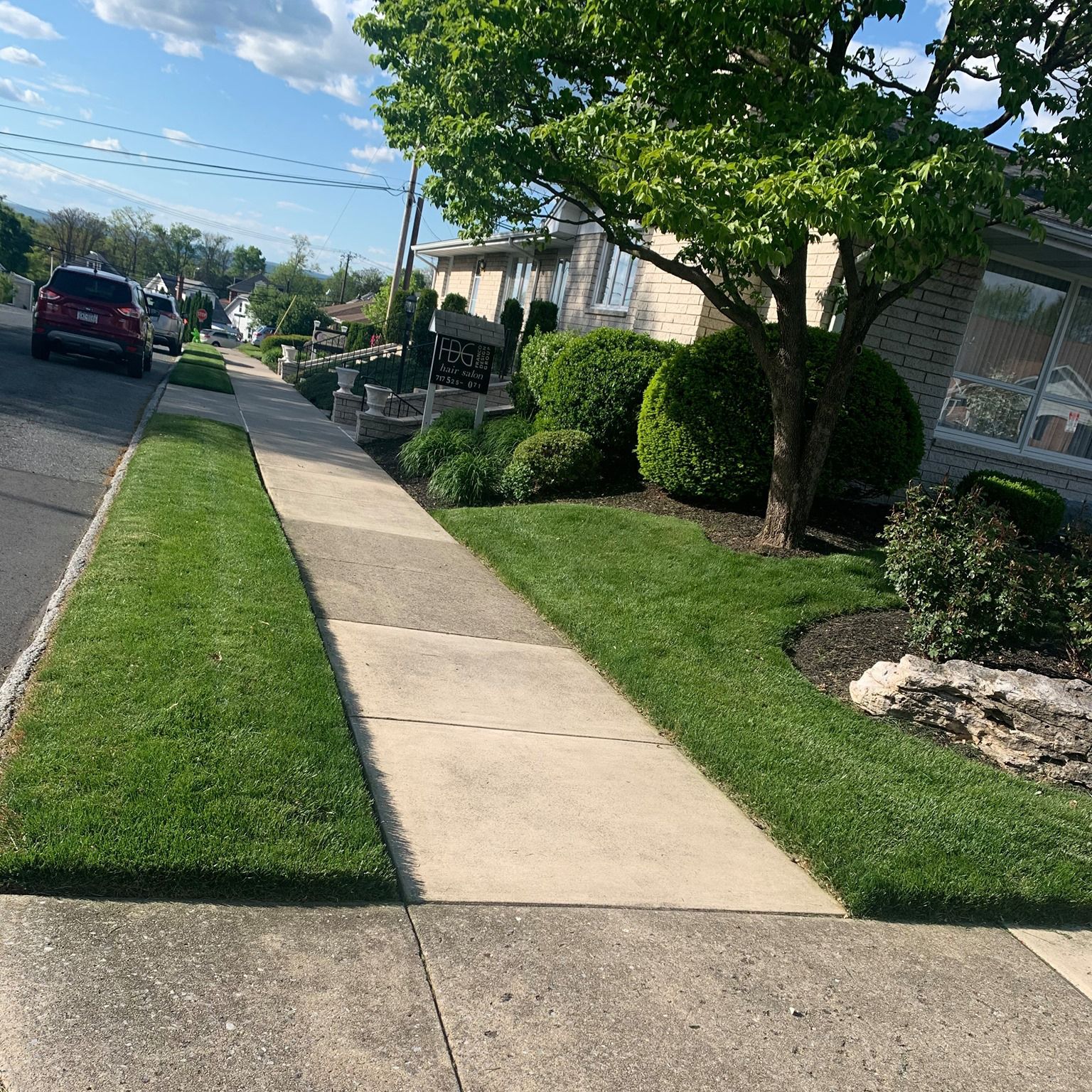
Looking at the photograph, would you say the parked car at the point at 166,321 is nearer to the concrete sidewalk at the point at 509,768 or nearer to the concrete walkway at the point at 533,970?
the concrete sidewalk at the point at 509,768

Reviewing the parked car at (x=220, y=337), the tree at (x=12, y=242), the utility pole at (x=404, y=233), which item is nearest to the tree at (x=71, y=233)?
A: the tree at (x=12, y=242)

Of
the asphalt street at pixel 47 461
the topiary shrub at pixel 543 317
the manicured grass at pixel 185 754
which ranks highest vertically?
the topiary shrub at pixel 543 317

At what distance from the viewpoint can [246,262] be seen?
584 ft

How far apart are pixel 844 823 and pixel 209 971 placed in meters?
2.84

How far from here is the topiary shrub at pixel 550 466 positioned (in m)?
10.9

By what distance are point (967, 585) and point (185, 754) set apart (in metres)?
4.78

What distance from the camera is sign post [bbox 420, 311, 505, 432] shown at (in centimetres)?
1379

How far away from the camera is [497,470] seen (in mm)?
11445

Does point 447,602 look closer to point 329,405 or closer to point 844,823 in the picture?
point 844,823

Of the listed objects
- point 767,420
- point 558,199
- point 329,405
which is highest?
point 558,199

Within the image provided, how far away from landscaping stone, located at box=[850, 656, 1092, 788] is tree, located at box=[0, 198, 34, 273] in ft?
328

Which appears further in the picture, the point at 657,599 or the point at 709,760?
the point at 657,599

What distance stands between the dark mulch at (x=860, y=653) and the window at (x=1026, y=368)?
21.2 feet

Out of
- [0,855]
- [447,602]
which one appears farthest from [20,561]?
[0,855]
